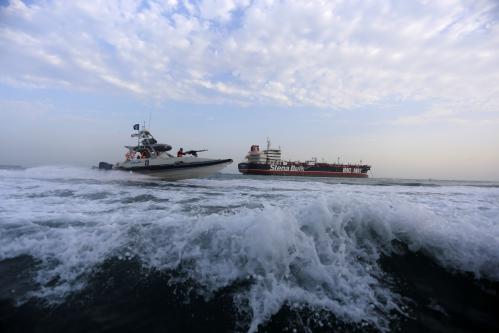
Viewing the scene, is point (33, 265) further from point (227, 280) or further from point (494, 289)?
point (494, 289)

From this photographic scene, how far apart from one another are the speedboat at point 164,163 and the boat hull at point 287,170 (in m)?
38.7

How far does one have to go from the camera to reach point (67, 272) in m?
2.83

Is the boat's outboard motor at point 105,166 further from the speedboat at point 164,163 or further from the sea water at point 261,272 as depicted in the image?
the sea water at point 261,272

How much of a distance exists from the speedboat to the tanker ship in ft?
128

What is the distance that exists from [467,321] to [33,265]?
14.0 ft

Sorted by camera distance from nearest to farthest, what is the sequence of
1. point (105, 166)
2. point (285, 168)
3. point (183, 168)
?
point (183, 168) → point (105, 166) → point (285, 168)

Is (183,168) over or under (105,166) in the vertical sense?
over

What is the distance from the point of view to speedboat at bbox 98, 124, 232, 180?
18.9 m

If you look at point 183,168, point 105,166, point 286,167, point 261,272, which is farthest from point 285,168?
point 261,272

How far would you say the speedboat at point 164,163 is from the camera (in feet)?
61.9

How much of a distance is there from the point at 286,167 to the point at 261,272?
58.9 meters

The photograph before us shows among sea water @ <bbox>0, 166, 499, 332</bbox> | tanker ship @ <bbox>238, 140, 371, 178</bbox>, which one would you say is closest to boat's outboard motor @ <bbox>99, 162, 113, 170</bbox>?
sea water @ <bbox>0, 166, 499, 332</bbox>

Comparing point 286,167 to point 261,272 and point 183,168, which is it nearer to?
point 183,168

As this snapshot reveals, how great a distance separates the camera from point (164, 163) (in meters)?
19.4
